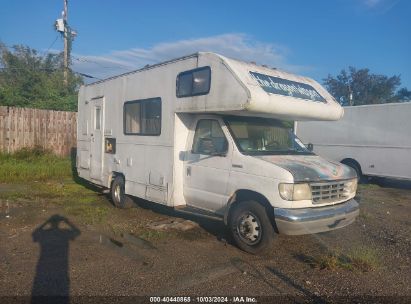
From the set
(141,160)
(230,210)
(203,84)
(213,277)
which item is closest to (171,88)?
(203,84)

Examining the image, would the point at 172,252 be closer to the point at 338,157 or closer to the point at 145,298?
the point at 145,298

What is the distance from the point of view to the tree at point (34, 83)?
18.5m

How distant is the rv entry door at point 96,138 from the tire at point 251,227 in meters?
4.57

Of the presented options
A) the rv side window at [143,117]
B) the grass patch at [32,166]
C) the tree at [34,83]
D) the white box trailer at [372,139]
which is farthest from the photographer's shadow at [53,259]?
the tree at [34,83]

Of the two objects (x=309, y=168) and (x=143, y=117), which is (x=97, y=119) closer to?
(x=143, y=117)

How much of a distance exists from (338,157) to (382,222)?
6.24m

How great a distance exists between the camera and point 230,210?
19.9ft

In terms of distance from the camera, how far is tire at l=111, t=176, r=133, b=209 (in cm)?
869

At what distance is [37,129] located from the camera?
1484 centimetres

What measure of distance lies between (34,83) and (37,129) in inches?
348

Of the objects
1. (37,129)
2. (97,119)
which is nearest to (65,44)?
(37,129)

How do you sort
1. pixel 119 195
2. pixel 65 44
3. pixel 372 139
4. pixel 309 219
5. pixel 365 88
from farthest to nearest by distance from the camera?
pixel 365 88
pixel 65 44
pixel 372 139
pixel 119 195
pixel 309 219

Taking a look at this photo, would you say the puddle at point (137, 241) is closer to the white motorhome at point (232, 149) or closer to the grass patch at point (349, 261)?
the white motorhome at point (232, 149)

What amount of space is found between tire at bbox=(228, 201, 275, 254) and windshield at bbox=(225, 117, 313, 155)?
35.7 inches
